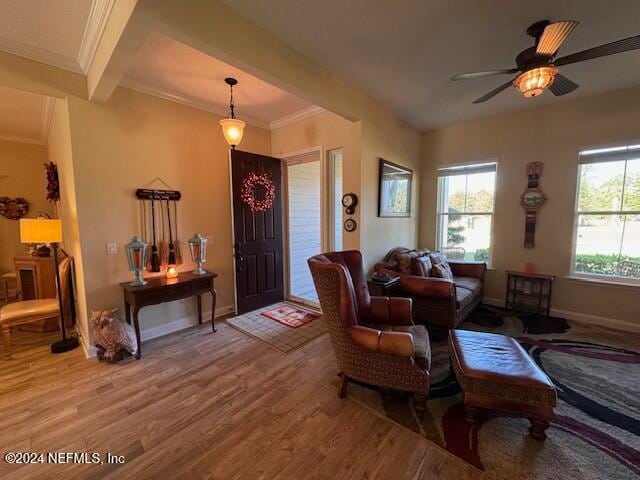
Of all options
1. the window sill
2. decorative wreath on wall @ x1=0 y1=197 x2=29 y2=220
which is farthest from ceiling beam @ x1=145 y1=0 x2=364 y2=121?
decorative wreath on wall @ x1=0 y1=197 x2=29 y2=220

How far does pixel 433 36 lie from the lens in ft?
6.72

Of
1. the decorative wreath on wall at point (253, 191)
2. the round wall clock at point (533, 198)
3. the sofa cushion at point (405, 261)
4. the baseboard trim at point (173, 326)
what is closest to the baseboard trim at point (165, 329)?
the baseboard trim at point (173, 326)

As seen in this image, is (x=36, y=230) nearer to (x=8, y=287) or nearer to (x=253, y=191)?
A: (x=253, y=191)

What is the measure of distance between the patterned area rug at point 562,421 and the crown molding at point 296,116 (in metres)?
3.20

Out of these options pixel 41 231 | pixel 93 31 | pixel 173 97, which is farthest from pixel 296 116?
pixel 41 231

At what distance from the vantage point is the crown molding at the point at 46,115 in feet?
9.29

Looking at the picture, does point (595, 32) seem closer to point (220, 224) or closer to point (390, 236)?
point (390, 236)

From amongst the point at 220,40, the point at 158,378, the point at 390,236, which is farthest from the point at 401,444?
the point at 220,40

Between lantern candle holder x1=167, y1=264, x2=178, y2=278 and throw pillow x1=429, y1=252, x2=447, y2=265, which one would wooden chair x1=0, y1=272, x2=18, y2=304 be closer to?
lantern candle holder x1=167, y1=264, x2=178, y2=278

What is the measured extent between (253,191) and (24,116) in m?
3.04

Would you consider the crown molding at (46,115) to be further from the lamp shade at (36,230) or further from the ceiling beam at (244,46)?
the ceiling beam at (244,46)

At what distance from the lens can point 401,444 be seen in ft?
5.25

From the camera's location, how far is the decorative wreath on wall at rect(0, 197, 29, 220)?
420 cm

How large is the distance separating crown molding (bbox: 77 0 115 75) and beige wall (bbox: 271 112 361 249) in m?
2.22
